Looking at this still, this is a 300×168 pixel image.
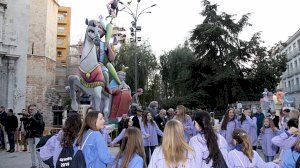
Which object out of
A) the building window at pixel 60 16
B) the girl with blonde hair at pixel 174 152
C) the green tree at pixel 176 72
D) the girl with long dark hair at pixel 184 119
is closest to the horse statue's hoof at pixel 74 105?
the girl with long dark hair at pixel 184 119

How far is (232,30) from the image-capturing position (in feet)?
110

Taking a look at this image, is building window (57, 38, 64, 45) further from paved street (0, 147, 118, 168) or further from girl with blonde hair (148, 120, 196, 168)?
girl with blonde hair (148, 120, 196, 168)

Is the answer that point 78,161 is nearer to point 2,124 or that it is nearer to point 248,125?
point 248,125

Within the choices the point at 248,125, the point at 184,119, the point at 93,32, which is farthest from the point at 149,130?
the point at 93,32

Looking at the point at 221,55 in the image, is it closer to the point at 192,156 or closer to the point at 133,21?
the point at 133,21

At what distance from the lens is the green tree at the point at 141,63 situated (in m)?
33.8

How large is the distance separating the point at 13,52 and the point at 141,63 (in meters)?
13.3

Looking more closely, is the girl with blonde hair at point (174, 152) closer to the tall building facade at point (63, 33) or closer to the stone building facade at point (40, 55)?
the stone building facade at point (40, 55)

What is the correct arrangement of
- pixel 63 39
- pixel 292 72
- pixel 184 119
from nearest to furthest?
pixel 184 119 → pixel 63 39 → pixel 292 72

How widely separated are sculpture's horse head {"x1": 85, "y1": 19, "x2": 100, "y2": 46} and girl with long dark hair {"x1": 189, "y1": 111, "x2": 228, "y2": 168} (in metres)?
7.89

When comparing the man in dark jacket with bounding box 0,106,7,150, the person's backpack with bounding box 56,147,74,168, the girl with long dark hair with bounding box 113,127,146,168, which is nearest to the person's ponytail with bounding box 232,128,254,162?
the girl with long dark hair with bounding box 113,127,146,168

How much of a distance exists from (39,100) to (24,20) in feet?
34.4

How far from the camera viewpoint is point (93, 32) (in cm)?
1198

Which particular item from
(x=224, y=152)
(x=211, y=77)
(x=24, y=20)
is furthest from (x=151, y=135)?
(x=211, y=77)
